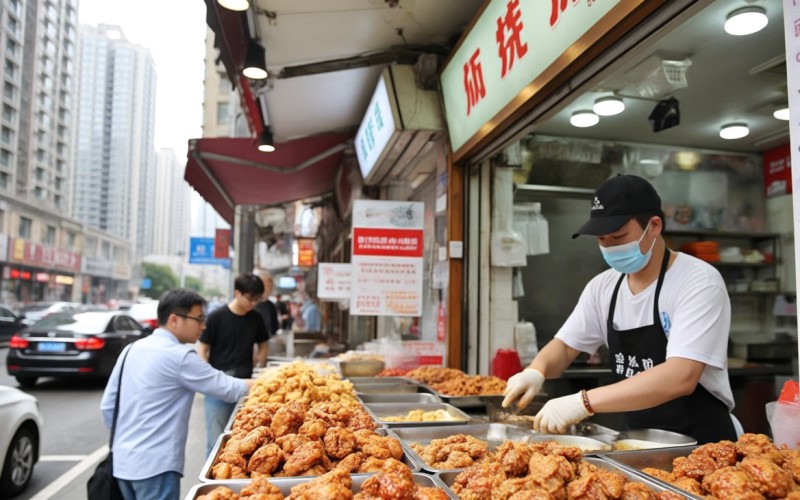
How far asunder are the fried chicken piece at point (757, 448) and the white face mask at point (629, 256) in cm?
94

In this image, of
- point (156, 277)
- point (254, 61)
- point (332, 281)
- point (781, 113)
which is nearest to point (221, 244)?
point (332, 281)

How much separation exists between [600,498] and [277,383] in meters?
2.16

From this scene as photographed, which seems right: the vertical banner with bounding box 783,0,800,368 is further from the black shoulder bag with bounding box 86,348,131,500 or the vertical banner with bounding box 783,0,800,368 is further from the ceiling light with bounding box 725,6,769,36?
the black shoulder bag with bounding box 86,348,131,500

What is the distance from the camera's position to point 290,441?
6.37 feet

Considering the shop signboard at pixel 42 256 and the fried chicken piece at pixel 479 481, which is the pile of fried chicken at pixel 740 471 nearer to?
the fried chicken piece at pixel 479 481

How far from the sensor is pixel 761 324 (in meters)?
7.38

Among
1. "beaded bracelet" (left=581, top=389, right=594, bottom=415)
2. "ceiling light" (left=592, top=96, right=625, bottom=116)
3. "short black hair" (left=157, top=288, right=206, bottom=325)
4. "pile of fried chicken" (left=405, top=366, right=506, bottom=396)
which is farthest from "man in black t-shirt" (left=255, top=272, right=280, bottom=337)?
"beaded bracelet" (left=581, top=389, right=594, bottom=415)

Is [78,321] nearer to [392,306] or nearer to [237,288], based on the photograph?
[237,288]

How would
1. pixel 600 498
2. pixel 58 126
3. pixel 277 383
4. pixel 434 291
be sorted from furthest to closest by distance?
pixel 58 126, pixel 434 291, pixel 277 383, pixel 600 498

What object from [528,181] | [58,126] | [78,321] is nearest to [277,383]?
[528,181]

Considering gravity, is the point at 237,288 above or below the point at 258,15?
below

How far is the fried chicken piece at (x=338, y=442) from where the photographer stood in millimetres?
1918

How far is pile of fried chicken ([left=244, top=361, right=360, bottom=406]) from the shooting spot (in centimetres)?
295

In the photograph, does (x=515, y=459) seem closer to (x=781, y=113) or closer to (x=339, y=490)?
(x=339, y=490)
